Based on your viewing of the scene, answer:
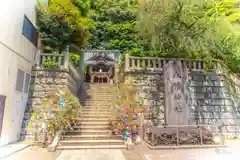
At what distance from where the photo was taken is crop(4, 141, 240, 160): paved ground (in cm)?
407

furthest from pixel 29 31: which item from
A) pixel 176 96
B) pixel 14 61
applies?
pixel 176 96

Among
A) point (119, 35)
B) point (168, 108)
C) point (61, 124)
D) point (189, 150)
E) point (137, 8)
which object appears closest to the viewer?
point (189, 150)

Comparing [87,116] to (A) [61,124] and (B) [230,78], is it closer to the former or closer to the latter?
(A) [61,124]

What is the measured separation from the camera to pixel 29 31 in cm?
680

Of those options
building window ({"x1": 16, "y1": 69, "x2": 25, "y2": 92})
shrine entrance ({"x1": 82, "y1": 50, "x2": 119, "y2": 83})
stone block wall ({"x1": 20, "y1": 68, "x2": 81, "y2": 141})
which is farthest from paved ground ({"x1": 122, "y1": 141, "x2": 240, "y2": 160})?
shrine entrance ({"x1": 82, "y1": 50, "x2": 119, "y2": 83})

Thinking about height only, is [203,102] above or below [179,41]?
below

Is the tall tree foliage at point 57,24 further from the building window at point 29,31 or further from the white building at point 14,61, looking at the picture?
the white building at point 14,61

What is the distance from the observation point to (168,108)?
5926 mm

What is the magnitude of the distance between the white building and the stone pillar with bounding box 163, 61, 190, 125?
5.62 metres

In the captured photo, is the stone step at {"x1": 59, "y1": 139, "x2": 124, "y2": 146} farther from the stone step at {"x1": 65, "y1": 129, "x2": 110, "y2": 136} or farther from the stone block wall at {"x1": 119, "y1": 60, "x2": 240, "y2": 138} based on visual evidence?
the stone block wall at {"x1": 119, "y1": 60, "x2": 240, "y2": 138}

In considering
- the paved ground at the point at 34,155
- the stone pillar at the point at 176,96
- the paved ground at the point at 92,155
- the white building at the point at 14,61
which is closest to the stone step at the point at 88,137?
the paved ground at the point at 92,155

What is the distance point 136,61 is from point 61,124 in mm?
4693

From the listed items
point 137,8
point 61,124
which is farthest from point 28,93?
point 137,8

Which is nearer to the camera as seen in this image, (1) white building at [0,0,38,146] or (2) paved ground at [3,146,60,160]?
(2) paved ground at [3,146,60,160]
